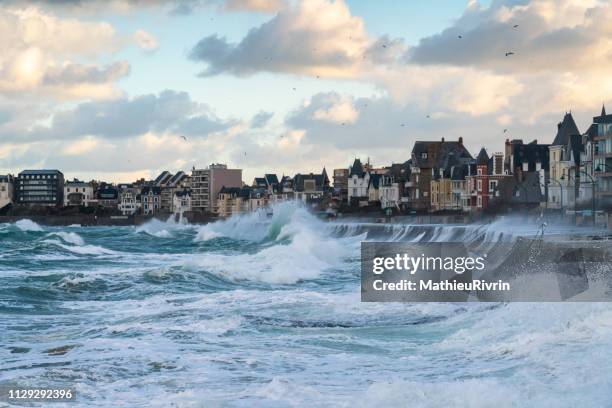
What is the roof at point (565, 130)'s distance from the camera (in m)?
86.0

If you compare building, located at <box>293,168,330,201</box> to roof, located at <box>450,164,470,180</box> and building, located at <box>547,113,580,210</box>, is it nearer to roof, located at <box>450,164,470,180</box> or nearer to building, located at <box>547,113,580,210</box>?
roof, located at <box>450,164,470,180</box>

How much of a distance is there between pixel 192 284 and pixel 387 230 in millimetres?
44284

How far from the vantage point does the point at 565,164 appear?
83750 millimetres

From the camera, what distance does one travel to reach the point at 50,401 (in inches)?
661

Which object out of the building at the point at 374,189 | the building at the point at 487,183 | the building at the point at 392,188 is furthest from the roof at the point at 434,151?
the building at the point at 374,189

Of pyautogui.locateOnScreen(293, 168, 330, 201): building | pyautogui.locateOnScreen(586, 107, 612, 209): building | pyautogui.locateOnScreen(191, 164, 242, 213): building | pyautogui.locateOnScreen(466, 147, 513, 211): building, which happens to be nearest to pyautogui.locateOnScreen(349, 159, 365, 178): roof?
pyautogui.locateOnScreen(293, 168, 330, 201): building

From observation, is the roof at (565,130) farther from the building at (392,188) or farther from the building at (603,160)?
the building at (392,188)

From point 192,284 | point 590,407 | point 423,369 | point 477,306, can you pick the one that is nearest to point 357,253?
point 192,284

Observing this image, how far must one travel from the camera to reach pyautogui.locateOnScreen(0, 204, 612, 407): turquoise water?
55.0 feet

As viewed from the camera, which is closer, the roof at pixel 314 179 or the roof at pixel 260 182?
the roof at pixel 314 179

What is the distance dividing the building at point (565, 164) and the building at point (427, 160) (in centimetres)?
2784

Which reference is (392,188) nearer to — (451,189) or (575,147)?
(451,189)

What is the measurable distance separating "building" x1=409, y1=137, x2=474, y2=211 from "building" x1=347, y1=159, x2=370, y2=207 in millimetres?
27222

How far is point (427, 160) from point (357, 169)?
3268cm
